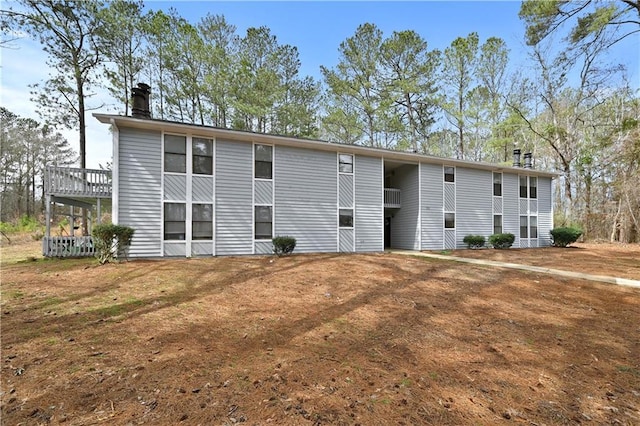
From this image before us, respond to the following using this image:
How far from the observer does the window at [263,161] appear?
1182 cm

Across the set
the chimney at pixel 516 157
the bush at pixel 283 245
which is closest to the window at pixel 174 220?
the bush at pixel 283 245

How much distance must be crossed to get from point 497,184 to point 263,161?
1409cm

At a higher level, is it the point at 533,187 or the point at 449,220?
the point at 533,187

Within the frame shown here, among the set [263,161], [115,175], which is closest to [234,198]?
[263,161]

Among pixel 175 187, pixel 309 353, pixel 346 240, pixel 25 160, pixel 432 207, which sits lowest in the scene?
pixel 309 353

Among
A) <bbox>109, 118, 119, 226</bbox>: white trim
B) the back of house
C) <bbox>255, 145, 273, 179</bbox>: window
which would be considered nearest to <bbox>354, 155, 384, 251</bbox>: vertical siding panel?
Result: the back of house

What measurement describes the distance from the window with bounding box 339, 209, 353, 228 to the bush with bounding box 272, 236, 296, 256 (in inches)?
114

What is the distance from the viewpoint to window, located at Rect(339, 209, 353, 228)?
13.3 meters

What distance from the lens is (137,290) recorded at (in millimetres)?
5590

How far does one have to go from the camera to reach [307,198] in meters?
12.6

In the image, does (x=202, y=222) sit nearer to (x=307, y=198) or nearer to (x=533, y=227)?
→ (x=307, y=198)

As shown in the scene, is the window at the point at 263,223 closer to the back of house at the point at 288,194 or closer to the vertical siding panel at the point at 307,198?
the back of house at the point at 288,194

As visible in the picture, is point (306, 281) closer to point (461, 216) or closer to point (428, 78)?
point (461, 216)

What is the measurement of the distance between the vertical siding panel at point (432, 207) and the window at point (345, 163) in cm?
436
